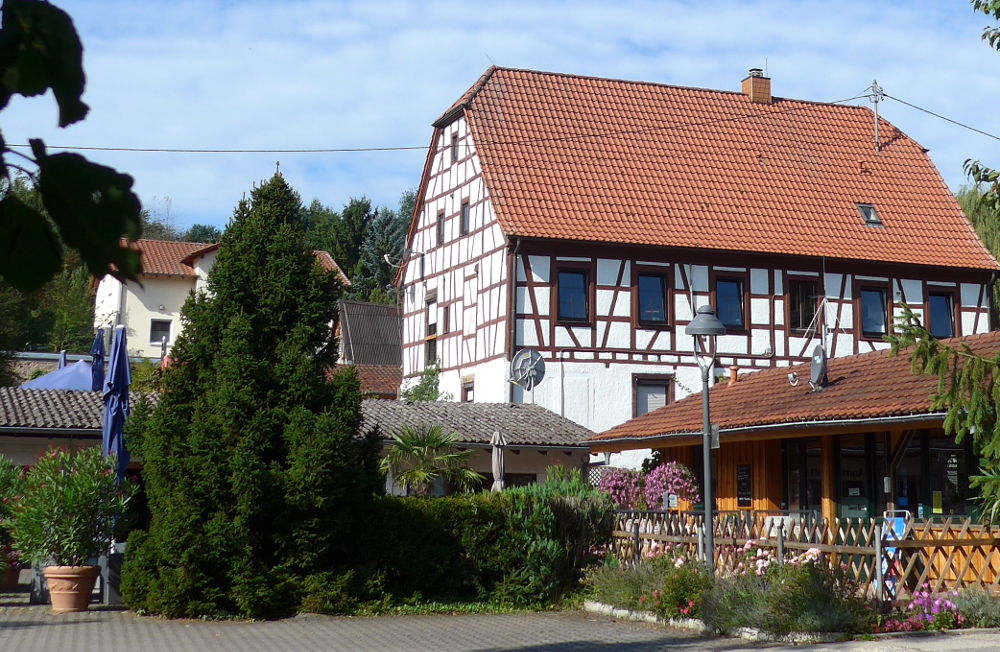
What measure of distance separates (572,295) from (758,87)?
1136 centimetres

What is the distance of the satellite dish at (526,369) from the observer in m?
31.5

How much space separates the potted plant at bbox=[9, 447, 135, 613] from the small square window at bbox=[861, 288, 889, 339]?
24652 mm

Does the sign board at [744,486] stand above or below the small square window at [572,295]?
below

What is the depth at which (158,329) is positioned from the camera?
68.6 m

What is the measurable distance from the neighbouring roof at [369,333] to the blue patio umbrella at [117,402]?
39035mm

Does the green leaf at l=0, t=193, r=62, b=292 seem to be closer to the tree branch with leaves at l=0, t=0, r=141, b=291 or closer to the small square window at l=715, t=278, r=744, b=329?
the tree branch with leaves at l=0, t=0, r=141, b=291

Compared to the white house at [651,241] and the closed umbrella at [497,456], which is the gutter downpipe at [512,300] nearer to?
the white house at [651,241]

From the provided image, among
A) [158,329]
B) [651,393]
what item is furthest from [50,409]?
[158,329]

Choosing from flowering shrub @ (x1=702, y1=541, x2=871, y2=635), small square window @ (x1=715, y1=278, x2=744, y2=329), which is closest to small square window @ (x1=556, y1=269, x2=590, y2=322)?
small square window @ (x1=715, y1=278, x2=744, y2=329)

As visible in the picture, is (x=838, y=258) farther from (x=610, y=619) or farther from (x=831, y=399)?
(x=610, y=619)

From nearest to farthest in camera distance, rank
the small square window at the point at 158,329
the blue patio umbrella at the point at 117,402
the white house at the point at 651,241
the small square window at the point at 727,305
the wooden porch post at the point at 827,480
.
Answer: the blue patio umbrella at the point at 117,402, the wooden porch post at the point at 827,480, the white house at the point at 651,241, the small square window at the point at 727,305, the small square window at the point at 158,329

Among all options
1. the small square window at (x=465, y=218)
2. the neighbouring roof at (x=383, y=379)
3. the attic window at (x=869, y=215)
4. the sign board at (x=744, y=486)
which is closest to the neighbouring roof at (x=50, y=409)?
the sign board at (x=744, y=486)

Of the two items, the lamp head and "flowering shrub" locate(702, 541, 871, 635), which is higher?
the lamp head

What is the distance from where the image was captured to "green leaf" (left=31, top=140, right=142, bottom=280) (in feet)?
7.38
